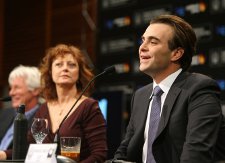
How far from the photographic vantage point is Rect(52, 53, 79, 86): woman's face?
3.25 metres

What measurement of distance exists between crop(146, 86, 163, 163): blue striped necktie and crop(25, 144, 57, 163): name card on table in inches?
21.3

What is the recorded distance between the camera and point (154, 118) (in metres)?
2.39

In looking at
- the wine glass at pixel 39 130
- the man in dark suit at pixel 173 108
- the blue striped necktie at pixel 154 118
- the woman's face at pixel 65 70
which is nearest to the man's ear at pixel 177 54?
the man in dark suit at pixel 173 108

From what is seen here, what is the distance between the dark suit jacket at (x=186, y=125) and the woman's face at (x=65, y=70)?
0.93m

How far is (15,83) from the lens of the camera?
405 cm

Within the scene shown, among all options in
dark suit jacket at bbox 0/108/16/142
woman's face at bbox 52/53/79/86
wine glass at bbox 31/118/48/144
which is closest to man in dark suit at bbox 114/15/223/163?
wine glass at bbox 31/118/48/144

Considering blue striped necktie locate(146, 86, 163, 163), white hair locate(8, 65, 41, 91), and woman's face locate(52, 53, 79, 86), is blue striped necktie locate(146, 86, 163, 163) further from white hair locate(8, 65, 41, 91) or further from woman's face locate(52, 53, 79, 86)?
white hair locate(8, 65, 41, 91)

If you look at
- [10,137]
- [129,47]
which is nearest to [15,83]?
[10,137]

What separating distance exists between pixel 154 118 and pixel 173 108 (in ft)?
0.50

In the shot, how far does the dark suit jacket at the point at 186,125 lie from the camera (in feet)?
6.79

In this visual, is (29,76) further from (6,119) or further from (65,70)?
(65,70)

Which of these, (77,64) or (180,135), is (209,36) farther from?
(180,135)

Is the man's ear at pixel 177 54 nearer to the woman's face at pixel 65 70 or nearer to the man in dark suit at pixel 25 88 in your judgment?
the woman's face at pixel 65 70

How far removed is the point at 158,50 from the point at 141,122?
40 centimetres
